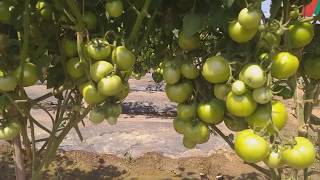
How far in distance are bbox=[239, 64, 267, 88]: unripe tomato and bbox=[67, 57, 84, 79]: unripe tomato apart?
0.47 metres

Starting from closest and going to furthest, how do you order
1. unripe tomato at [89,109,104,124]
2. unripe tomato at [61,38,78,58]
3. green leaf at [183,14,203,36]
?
green leaf at [183,14,203,36]
unripe tomato at [89,109,104,124]
unripe tomato at [61,38,78,58]

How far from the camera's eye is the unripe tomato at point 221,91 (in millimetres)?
1019

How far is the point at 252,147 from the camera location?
3.08ft

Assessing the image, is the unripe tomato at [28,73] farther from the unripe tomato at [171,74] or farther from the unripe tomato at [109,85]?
the unripe tomato at [171,74]

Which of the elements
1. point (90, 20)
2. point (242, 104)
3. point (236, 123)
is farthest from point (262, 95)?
point (90, 20)

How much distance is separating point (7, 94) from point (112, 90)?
1.23 feet

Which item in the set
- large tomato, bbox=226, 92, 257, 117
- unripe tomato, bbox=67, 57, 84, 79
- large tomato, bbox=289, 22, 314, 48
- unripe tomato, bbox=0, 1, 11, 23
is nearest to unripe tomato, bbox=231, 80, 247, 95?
large tomato, bbox=226, 92, 257, 117

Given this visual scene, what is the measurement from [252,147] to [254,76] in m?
0.15

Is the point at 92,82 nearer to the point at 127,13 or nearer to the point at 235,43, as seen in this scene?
the point at 127,13

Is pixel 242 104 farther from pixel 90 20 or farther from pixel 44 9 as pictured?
pixel 44 9

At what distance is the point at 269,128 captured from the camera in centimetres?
98

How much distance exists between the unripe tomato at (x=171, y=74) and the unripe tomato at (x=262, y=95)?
22cm

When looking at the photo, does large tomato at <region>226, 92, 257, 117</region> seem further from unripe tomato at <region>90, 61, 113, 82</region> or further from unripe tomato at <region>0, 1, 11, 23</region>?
unripe tomato at <region>0, 1, 11, 23</region>

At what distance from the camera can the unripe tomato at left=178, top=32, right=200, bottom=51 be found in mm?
1103
